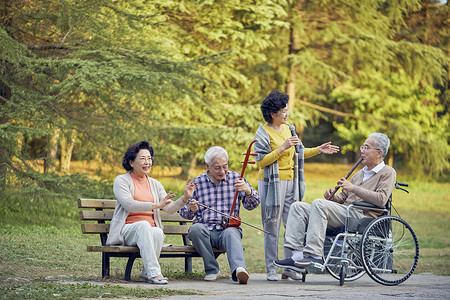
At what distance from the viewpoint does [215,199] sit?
608 cm

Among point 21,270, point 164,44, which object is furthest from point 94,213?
point 164,44

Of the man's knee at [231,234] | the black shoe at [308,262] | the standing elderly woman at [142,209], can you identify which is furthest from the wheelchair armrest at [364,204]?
the standing elderly woman at [142,209]

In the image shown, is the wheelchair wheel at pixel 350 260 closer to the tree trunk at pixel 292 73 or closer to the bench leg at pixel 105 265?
the bench leg at pixel 105 265

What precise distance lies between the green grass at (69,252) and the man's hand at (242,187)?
0.99 meters

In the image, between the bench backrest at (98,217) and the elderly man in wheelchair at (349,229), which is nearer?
the elderly man in wheelchair at (349,229)

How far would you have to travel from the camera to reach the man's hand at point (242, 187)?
5.94 meters

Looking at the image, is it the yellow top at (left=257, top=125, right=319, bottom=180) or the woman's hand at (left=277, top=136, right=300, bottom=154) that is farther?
the yellow top at (left=257, top=125, right=319, bottom=180)

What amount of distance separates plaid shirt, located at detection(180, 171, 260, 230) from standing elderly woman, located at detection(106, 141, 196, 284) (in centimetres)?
24

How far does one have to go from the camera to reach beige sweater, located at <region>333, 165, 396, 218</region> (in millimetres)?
5859

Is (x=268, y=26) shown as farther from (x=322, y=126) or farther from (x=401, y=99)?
(x=322, y=126)

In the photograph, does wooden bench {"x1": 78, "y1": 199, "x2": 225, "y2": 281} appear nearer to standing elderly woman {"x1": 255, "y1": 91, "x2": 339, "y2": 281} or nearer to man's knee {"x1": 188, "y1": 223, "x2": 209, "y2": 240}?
man's knee {"x1": 188, "y1": 223, "x2": 209, "y2": 240}

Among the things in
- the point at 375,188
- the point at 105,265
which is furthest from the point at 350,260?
the point at 105,265

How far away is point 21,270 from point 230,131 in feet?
35.1

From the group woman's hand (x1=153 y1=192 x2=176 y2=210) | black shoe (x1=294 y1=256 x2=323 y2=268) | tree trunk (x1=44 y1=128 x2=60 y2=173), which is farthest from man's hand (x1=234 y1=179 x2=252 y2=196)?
tree trunk (x1=44 y1=128 x2=60 y2=173)
